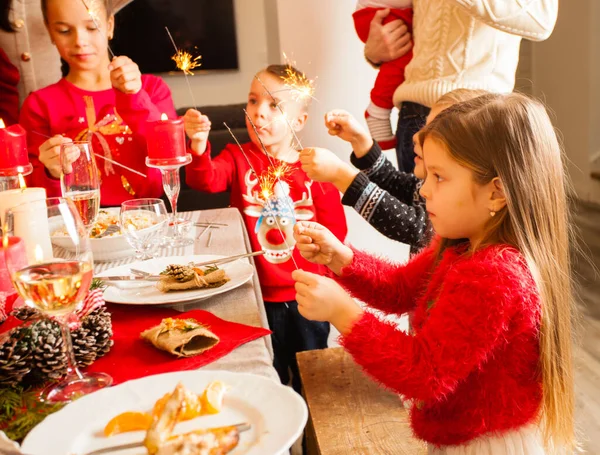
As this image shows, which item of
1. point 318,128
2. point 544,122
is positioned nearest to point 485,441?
A: point 544,122

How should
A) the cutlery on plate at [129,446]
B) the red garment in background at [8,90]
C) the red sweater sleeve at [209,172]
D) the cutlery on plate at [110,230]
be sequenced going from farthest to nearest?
the red garment in background at [8,90] < the red sweater sleeve at [209,172] < the cutlery on plate at [110,230] < the cutlery on plate at [129,446]

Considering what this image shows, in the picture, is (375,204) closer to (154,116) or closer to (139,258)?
(139,258)

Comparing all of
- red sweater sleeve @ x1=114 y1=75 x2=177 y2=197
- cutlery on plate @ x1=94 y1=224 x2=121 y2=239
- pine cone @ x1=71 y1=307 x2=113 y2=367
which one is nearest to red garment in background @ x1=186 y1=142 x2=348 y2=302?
red sweater sleeve @ x1=114 y1=75 x2=177 y2=197

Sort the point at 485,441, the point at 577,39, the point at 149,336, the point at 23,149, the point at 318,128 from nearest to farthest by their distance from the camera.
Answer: the point at 149,336
the point at 485,441
the point at 23,149
the point at 318,128
the point at 577,39

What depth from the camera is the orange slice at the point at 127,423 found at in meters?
0.67

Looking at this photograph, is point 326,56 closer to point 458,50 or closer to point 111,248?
point 458,50

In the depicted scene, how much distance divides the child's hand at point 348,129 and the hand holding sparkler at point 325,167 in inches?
4.1

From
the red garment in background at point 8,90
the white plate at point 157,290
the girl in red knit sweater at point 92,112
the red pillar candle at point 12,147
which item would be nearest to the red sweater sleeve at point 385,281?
the white plate at point 157,290

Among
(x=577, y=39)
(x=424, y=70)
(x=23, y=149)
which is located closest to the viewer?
(x=23, y=149)

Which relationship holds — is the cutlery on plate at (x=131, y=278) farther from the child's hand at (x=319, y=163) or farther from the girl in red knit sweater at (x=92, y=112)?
the girl in red knit sweater at (x=92, y=112)

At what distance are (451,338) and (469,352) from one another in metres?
0.03

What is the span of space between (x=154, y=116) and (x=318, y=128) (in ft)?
1.98

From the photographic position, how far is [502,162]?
983 millimetres

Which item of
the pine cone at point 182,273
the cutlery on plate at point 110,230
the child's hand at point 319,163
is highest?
the child's hand at point 319,163
